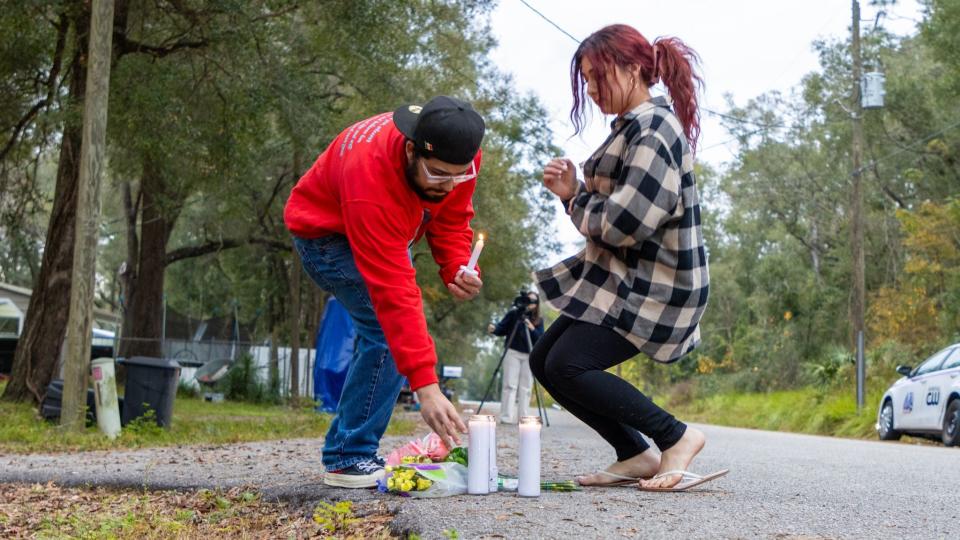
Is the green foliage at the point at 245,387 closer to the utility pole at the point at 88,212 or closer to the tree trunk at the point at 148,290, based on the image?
the tree trunk at the point at 148,290

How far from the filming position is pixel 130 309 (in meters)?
26.3

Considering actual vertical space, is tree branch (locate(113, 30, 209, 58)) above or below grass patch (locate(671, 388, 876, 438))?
above

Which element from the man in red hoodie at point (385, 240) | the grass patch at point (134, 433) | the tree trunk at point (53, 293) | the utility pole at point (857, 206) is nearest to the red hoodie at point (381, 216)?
the man in red hoodie at point (385, 240)

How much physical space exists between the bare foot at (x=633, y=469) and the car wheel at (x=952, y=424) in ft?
31.5

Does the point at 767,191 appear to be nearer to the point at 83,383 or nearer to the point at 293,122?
the point at 293,122

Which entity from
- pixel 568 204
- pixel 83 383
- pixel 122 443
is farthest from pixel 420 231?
pixel 83 383

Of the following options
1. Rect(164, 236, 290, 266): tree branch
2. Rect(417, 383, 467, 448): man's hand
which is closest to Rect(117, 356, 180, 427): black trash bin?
Rect(417, 383, 467, 448): man's hand

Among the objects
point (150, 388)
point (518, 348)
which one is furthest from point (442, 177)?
point (518, 348)

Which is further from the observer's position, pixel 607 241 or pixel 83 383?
pixel 83 383

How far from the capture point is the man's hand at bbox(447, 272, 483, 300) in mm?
4488

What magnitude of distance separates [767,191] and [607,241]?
34.3 metres

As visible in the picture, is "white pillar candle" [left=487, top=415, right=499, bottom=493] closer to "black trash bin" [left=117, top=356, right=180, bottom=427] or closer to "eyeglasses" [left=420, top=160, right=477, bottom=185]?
"eyeglasses" [left=420, top=160, right=477, bottom=185]

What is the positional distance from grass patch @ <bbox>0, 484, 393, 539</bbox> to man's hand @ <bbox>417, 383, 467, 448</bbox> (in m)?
0.42

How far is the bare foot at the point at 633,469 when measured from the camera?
4898 mm
